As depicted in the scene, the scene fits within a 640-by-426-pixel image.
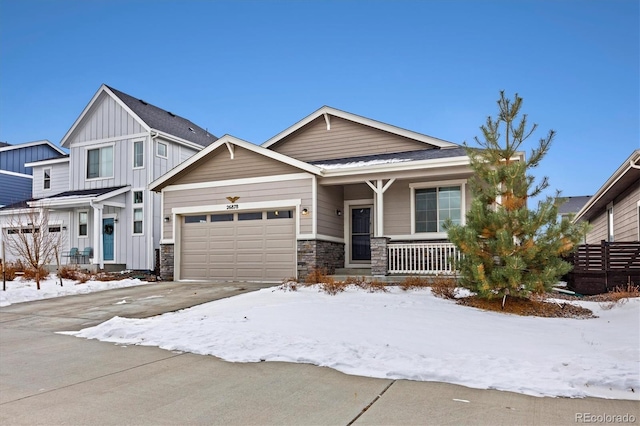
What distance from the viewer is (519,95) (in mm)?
9156

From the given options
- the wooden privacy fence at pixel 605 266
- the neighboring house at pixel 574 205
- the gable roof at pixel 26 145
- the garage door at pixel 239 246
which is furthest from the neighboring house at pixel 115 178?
the neighboring house at pixel 574 205

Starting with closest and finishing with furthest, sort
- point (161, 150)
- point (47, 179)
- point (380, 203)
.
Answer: point (380, 203)
point (161, 150)
point (47, 179)

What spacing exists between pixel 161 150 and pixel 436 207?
1252cm

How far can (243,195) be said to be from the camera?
1469 centimetres

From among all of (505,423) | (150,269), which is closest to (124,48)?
→ (150,269)

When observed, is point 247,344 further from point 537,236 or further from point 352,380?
point 537,236

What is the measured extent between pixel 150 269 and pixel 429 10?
14971 millimetres

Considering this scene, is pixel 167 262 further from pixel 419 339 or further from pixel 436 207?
pixel 419 339

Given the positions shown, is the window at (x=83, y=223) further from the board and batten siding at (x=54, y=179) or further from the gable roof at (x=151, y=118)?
the gable roof at (x=151, y=118)

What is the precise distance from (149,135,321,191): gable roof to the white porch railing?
3.20 metres

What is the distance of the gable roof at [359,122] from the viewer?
15.9 m

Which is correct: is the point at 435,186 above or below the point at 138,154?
below

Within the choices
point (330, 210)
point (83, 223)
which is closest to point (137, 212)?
point (83, 223)

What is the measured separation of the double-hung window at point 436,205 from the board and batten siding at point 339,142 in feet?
7.97
